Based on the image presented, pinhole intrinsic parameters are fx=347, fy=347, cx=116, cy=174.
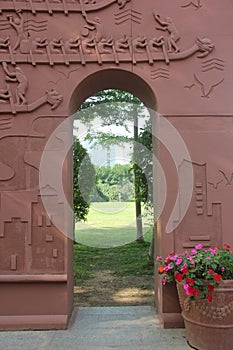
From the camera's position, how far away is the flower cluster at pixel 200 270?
3541mm

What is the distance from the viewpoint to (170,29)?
470cm

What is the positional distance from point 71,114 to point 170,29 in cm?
177

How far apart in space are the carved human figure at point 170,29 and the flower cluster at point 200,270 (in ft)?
8.77

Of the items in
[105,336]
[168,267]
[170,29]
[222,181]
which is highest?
[170,29]

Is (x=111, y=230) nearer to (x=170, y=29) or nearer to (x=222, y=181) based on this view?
(x=222, y=181)

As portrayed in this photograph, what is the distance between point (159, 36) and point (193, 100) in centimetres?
100

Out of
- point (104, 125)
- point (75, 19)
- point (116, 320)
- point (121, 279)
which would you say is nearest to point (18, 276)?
point (116, 320)

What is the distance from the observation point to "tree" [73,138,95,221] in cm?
1048

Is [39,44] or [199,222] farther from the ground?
[39,44]

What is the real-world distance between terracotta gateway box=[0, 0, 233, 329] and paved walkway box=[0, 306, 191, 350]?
8.9 inches

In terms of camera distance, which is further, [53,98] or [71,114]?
[71,114]

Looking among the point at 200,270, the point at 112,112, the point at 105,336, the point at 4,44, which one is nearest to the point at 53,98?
the point at 4,44

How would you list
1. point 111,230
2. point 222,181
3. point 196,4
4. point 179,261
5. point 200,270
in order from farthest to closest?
1. point 111,230
2. point 196,4
3. point 222,181
4. point 179,261
5. point 200,270

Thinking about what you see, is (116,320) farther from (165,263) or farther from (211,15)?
(211,15)
